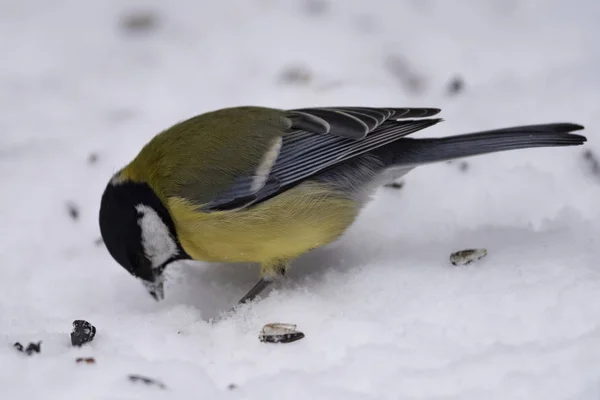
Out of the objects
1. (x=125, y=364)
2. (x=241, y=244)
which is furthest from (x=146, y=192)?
(x=125, y=364)

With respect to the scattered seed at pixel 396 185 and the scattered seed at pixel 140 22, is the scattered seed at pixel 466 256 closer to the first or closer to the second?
the scattered seed at pixel 396 185

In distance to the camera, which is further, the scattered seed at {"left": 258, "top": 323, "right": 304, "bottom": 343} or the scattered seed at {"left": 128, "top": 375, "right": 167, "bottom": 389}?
the scattered seed at {"left": 258, "top": 323, "right": 304, "bottom": 343}

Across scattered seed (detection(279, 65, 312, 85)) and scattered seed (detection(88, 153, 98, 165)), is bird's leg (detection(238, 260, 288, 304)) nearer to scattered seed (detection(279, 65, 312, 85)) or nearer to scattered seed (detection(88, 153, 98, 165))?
scattered seed (detection(88, 153, 98, 165))

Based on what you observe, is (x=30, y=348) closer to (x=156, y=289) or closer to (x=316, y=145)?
(x=156, y=289)

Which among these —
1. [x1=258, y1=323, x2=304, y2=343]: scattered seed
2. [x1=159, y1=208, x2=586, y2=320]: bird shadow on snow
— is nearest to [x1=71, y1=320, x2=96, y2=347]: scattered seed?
[x1=159, y1=208, x2=586, y2=320]: bird shadow on snow

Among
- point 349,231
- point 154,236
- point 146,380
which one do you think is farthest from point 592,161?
point 146,380
